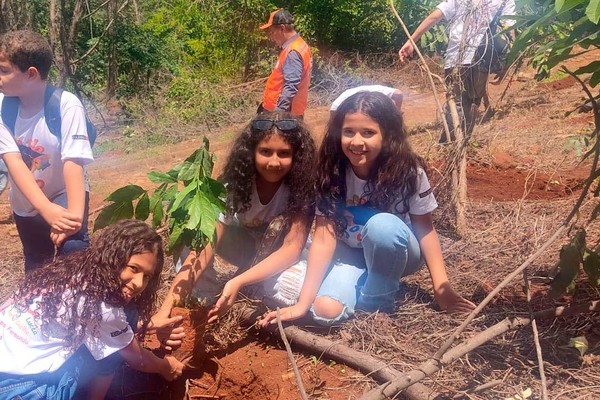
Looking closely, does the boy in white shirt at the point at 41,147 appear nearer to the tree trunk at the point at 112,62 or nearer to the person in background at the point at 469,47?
the person in background at the point at 469,47

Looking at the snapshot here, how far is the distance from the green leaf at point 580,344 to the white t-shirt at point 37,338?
1637 mm

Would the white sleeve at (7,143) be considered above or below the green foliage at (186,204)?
above

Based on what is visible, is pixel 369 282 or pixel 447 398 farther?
pixel 369 282

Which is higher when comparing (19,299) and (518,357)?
(19,299)

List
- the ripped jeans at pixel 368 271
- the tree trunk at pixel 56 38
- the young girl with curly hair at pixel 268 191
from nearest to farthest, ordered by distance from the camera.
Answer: the ripped jeans at pixel 368 271
the young girl with curly hair at pixel 268 191
the tree trunk at pixel 56 38

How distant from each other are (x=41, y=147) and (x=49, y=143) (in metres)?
0.04

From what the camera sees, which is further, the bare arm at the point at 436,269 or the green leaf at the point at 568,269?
the bare arm at the point at 436,269

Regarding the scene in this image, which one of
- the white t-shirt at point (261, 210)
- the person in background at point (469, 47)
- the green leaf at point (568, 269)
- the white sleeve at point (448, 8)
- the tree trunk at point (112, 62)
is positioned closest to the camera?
the green leaf at point (568, 269)

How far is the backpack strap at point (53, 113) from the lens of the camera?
2660 mm

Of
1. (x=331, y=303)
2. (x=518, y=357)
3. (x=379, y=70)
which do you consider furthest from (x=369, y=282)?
(x=379, y=70)

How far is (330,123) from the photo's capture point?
2910mm

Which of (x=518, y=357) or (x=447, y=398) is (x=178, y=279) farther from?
(x=518, y=357)

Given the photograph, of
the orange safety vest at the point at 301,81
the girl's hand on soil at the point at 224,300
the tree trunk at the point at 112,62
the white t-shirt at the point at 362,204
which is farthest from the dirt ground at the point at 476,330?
the tree trunk at the point at 112,62

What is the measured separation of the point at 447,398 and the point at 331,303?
0.68 m
